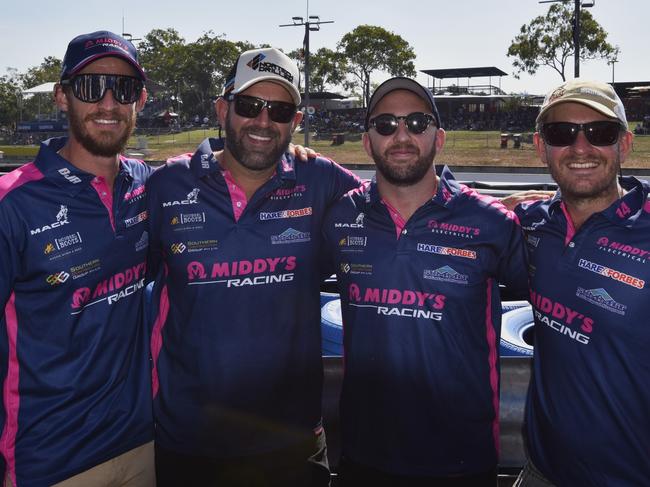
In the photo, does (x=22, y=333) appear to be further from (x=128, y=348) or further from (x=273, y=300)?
(x=273, y=300)

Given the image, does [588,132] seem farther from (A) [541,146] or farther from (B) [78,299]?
(B) [78,299]

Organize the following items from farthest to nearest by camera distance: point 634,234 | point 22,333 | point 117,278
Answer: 1. point 117,278
2. point 22,333
3. point 634,234

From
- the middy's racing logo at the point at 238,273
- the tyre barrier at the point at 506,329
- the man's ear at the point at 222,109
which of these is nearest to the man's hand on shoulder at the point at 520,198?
the middy's racing logo at the point at 238,273

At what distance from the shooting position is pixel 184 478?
3.02 meters

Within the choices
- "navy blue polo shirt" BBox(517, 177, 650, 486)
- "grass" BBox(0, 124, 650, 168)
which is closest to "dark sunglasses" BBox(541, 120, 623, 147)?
"navy blue polo shirt" BBox(517, 177, 650, 486)

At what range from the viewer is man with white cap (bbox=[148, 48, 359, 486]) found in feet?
9.71

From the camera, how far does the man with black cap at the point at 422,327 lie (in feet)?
9.21

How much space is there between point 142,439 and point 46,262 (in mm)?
935

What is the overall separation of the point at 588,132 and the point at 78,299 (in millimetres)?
2249

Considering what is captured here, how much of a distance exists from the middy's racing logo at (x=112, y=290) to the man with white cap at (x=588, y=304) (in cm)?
175

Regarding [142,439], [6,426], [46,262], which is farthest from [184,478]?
[46,262]

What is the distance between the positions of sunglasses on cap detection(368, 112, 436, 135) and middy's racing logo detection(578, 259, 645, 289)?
0.98 meters

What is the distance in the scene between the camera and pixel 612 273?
245cm

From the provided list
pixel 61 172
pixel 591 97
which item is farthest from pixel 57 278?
pixel 591 97
